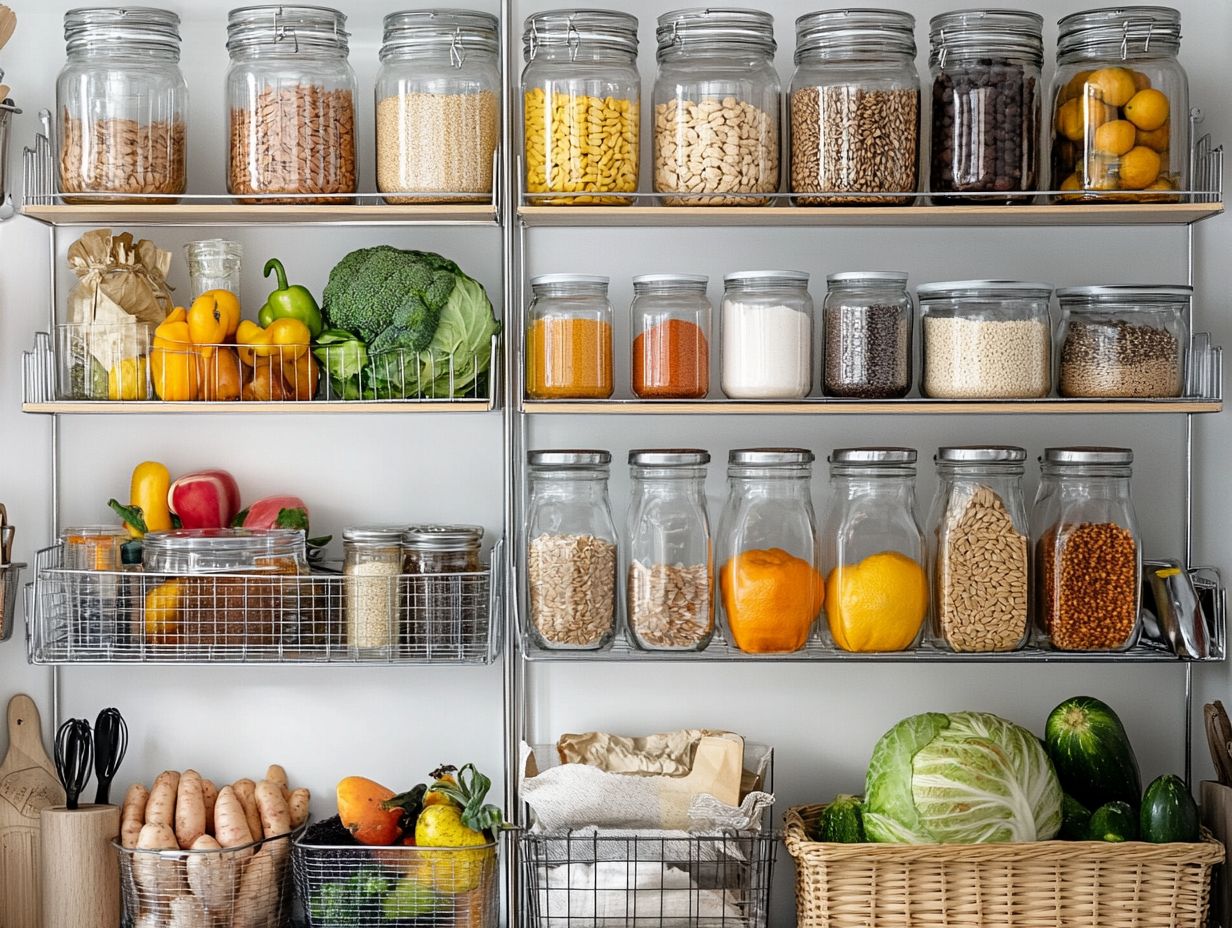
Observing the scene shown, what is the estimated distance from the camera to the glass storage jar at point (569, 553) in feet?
5.43

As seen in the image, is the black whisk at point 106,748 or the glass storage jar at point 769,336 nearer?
the glass storage jar at point 769,336

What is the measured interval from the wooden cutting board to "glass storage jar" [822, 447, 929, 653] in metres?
1.19

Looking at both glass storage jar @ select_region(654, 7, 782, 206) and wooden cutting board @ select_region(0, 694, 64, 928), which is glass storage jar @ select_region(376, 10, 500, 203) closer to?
glass storage jar @ select_region(654, 7, 782, 206)

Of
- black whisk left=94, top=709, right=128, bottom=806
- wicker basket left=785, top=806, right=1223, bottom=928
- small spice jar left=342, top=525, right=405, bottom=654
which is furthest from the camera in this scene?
black whisk left=94, top=709, right=128, bottom=806

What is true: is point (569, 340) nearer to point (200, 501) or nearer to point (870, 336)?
point (870, 336)

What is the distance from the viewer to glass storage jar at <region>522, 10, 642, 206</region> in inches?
65.2

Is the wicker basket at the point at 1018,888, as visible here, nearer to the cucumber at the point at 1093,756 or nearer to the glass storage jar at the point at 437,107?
the cucumber at the point at 1093,756

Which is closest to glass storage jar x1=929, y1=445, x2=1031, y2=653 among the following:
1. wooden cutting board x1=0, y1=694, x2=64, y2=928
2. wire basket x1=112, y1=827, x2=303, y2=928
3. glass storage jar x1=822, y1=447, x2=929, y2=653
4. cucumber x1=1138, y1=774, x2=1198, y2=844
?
glass storage jar x1=822, y1=447, x2=929, y2=653

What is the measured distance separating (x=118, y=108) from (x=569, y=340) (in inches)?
26.9

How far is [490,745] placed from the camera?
1.92 metres

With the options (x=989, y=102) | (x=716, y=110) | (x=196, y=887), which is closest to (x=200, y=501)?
(x=196, y=887)

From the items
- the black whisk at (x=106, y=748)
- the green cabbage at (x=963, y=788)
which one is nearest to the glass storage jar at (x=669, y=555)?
the green cabbage at (x=963, y=788)

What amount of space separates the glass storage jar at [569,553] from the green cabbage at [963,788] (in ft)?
1.38

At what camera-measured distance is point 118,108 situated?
1687 millimetres
